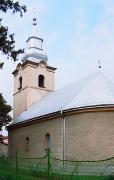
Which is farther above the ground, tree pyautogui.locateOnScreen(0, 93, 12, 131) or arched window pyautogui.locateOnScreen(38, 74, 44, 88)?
arched window pyautogui.locateOnScreen(38, 74, 44, 88)

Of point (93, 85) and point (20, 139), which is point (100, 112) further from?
point (20, 139)

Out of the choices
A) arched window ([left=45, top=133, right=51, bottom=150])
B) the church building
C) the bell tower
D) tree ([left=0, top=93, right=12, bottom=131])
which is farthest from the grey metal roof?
the bell tower

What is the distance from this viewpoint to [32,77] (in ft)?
102

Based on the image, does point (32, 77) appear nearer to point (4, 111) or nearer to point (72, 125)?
point (4, 111)

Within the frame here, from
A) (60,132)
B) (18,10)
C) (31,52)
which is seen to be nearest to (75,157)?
(60,132)

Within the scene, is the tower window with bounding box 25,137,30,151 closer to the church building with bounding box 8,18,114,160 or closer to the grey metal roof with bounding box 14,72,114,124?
the church building with bounding box 8,18,114,160

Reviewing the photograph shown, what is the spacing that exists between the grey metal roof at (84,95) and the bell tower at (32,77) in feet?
15.4

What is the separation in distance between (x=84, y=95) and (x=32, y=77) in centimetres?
1046

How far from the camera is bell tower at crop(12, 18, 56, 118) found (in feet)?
101

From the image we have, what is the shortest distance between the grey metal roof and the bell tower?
4689 millimetres

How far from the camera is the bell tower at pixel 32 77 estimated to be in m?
30.8

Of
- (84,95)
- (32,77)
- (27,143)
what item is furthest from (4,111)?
(32,77)

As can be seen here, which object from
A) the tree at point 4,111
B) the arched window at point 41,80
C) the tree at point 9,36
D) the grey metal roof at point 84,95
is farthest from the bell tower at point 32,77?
the tree at point 9,36

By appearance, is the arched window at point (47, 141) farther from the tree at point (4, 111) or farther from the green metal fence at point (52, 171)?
the green metal fence at point (52, 171)
